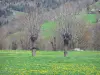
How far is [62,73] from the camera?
25.9m

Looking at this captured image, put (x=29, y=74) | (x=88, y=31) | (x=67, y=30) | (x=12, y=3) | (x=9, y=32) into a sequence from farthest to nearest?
1. (x=12, y=3)
2. (x=9, y=32)
3. (x=88, y=31)
4. (x=67, y=30)
5. (x=29, y=74)

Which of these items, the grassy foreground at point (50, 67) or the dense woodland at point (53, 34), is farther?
the dense woodland at point (53, 34)

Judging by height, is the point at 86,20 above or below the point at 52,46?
above

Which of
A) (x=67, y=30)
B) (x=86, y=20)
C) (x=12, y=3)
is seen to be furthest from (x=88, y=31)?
(x=12, y=3)

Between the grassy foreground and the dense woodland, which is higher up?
the dense woodland

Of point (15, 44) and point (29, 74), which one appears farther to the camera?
point (15, 44)

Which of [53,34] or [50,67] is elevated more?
[53,34]

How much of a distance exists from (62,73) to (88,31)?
7699cm

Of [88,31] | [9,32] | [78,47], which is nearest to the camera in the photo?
[78,47]

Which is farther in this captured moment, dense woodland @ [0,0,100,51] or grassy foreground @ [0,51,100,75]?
dense woodland @ [0,0,100,51]

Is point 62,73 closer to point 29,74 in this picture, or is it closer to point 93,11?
point 29,74

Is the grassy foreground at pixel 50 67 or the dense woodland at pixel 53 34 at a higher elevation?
the dense woodland at pixel 53 34

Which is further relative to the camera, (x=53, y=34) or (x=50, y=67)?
(x=53, y=34)

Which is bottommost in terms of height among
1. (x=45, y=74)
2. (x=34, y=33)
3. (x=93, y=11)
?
(x=45, y=74)
